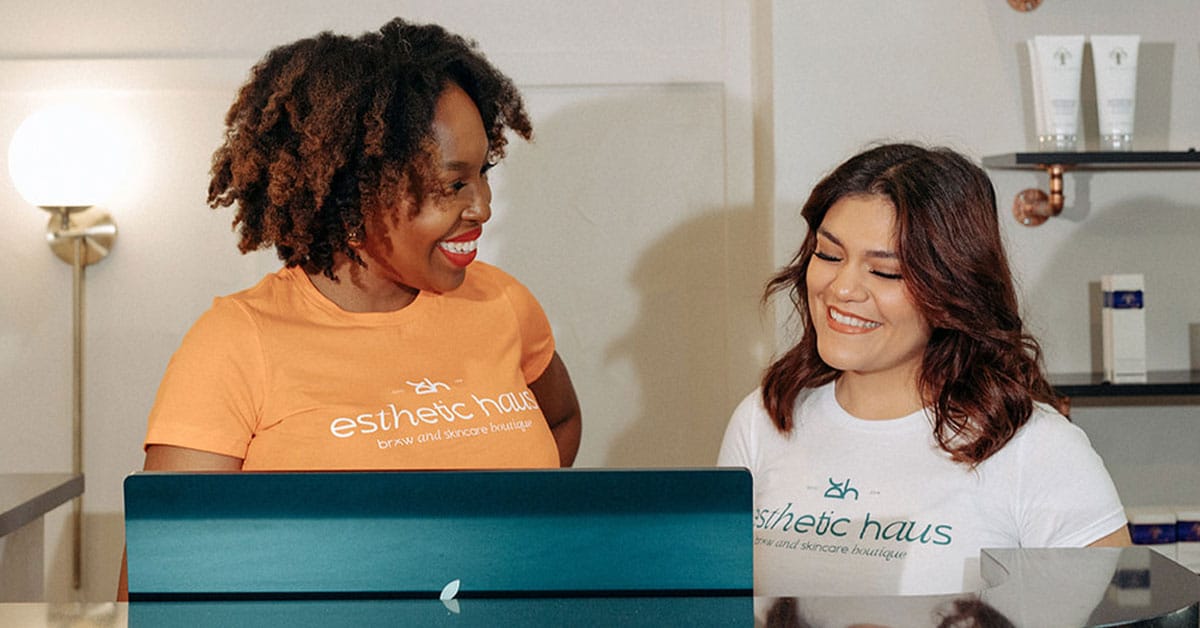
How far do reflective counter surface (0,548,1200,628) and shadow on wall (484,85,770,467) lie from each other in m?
2.02

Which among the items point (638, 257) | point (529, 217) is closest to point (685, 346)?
point (638, 257)

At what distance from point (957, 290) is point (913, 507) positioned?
279 millimetres

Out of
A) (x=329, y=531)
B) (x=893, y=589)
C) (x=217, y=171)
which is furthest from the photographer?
(x=217, y=171)

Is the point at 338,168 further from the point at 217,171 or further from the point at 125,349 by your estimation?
the point at 125,349

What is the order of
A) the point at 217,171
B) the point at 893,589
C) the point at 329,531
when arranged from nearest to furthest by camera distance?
the point at 329,531, the point at 893,589, the point at 217,171

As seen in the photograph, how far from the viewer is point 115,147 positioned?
2.86m

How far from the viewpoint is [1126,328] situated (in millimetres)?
2561

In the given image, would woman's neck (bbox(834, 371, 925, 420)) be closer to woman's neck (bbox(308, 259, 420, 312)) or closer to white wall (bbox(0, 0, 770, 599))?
woman's neck (bbox(308, 259, 420, 312))

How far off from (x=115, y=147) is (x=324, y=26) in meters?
0.56

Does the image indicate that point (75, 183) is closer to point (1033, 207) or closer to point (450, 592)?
point (1033, 207)

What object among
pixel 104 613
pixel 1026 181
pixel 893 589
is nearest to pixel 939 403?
pixel 893 589

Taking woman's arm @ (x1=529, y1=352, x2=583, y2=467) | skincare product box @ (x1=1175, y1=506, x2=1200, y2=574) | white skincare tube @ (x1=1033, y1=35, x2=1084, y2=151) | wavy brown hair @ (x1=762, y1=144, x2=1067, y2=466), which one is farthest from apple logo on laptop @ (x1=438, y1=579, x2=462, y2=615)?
skincare product box @ (x1=1175, y1=506, x2=1200, y2=574)

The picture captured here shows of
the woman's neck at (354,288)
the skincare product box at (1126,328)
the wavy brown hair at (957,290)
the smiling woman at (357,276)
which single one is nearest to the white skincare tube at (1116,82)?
the skincare product box at (1126,328)

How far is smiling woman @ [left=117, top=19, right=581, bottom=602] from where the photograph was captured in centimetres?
151
